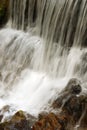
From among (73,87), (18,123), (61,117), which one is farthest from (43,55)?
(18,123)

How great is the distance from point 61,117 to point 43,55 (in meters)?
3.93

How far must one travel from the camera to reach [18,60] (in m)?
14.2

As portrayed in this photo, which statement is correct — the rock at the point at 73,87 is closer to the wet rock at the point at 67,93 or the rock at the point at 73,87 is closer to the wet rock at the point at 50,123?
the wet rock at the point at 67,93

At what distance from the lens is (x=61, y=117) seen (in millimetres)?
10133

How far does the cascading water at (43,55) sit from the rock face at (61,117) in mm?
604

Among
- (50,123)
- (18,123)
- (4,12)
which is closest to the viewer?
(50,123)

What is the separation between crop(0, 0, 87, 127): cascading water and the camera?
484 inches

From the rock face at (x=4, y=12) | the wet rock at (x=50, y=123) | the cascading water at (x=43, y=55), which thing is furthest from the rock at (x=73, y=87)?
the rock face at (x=4, y=12)

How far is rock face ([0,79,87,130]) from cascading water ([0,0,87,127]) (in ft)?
1.98

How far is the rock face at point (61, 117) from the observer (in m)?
9.88

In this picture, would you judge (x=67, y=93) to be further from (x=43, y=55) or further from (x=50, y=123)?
(x=43, y=55)

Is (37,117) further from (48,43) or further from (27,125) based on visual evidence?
(48,43)

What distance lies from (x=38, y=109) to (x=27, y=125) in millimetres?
1370

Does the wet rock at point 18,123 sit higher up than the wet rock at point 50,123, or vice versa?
the wet rock at point 50,123
